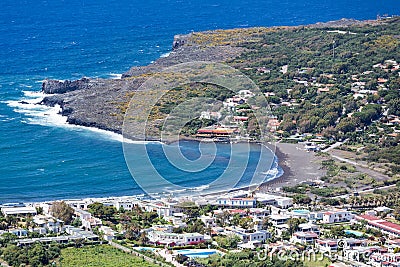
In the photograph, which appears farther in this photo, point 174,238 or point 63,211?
point 63,211

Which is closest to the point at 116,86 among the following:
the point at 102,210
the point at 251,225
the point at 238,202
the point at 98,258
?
the point at 238,202

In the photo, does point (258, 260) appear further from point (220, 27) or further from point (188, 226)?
point (220, 27)

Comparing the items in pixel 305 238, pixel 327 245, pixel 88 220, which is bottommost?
pixel 327 245

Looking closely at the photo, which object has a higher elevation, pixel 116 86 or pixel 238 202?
pixel 116 86

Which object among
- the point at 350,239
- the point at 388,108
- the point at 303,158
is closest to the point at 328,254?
the point at 350,239

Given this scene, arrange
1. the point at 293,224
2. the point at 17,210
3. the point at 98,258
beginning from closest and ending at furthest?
the point at 98,258 → the point at 293,224 → the point at 17,210

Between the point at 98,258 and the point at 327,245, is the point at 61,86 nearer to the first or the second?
the point at 98,258
